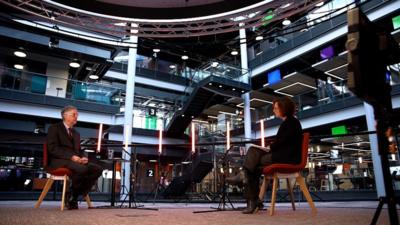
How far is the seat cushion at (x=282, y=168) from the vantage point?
3.14 meters

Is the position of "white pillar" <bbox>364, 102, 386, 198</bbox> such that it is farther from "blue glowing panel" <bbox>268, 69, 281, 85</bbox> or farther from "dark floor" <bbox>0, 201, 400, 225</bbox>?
"dark floor" <bbox>0, 201, 400, 225</bbox>

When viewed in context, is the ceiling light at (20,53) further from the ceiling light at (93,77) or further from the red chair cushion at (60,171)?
the red chair cushion at (60,171)

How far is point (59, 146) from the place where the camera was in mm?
3779

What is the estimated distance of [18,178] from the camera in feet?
31.7

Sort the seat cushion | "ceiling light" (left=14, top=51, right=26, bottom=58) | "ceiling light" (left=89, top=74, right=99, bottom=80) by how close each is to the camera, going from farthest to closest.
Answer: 1. "ceiling light" (left=89, top=74, right=99, bottom=80)
2. "ceiling light" (left=14, top=51, right=26, bottom=58)
3. the seat cushion

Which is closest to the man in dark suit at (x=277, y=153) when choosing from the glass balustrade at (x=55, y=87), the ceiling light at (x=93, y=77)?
the glass balustrade at (x=55, y=87)

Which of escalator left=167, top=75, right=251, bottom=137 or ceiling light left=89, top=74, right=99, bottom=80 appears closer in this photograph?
escalator left=167, top=75, right=251, bottom=137

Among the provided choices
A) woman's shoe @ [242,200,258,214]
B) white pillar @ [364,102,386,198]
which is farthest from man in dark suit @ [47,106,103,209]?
white pillar @ [364,102,386,198]

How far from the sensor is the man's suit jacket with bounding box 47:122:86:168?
12.0 ft

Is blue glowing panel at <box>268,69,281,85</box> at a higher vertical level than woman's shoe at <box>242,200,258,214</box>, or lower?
higher

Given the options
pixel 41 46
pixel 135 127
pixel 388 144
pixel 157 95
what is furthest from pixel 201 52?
pixel 388 144

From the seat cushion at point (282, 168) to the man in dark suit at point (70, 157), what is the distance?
2034 millimetres

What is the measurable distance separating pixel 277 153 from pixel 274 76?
1375 cm

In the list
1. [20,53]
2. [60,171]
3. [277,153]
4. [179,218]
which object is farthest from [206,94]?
[179,218]
